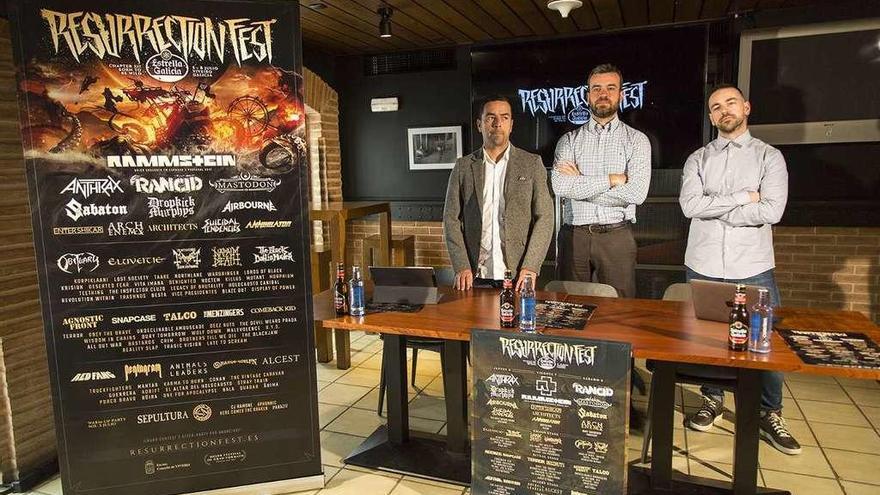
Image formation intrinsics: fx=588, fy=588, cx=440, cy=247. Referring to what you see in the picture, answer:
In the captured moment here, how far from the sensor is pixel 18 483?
2.80 metres

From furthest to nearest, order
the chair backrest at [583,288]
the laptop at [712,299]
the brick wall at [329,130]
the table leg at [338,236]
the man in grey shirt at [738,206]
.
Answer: the brick wall at [329,130]
the table leg at [338,236]
the chair backrest at [583,288]
the man in grey shirt at [738,206]
the laptop at [712,299]

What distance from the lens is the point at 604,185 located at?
3.28 m

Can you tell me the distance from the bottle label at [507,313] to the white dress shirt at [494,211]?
0.79m

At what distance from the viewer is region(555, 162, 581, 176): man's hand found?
3.37 meters

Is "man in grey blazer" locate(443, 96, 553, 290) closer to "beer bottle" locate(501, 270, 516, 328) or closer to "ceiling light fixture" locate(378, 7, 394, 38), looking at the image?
"beer bottle" locate(501, 270, 516, 328)

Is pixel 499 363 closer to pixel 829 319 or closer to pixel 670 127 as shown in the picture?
pixel 829 319

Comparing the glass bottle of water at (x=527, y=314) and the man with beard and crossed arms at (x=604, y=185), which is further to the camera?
the man with beard and crossed arms at (x=604, y=185)

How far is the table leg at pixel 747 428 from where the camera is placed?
91.2 inches

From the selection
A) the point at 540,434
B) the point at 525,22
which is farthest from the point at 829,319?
the point at 525,22

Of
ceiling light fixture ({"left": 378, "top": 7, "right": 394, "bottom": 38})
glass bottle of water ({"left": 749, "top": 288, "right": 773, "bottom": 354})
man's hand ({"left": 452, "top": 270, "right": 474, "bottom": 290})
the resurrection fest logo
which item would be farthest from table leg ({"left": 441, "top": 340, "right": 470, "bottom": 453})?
ceiling light fixture ({"left": 378, "top": 7, "right": 394, "bottom": 38})

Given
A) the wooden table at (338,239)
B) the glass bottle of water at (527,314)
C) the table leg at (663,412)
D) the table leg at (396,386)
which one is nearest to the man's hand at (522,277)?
the glass bottle of water at (527,314)

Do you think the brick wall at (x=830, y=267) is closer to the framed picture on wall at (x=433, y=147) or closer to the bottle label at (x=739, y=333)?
the framed picture on wall at (x=433, y=147)

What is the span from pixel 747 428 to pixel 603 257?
1.24m

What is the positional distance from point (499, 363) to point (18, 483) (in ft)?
7.88
